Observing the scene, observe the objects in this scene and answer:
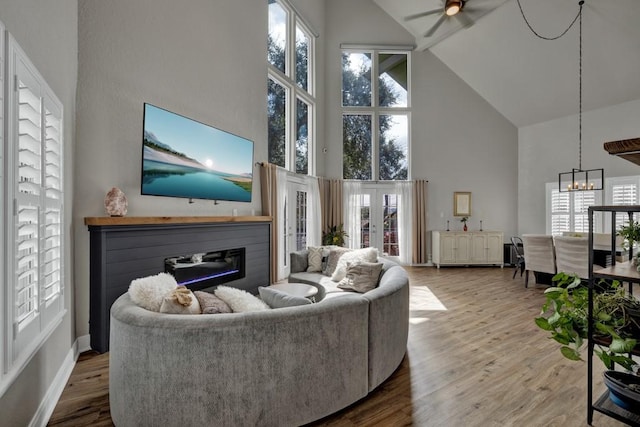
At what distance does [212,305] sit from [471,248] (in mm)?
6986

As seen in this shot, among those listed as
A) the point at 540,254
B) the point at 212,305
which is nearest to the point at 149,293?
the point at 212,305

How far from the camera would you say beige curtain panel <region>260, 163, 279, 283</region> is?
5.39 m

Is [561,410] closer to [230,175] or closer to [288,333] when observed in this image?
[288,333]

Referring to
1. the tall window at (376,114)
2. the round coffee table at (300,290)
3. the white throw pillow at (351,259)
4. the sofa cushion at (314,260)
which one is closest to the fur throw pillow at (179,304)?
the round coffee table at (300,290)

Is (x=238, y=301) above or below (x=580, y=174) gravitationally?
below

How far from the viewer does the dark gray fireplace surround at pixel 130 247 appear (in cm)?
291

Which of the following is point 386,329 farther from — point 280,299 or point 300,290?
point 300,290

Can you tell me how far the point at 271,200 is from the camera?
5.52 metres

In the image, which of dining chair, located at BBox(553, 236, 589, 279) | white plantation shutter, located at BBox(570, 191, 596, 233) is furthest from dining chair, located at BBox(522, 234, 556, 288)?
white plantation shutter, located at BBox(570, 191, 596, 233)

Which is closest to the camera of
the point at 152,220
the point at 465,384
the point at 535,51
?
the point at 465,384

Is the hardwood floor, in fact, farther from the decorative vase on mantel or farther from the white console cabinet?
the white console cabinet

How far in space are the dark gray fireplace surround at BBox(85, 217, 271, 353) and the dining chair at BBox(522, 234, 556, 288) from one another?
4.84m

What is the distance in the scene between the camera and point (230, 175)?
14.9ft

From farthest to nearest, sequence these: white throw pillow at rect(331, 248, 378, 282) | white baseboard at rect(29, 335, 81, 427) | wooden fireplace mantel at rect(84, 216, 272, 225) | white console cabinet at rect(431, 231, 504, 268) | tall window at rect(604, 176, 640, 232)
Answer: white console cabinet at rect(431, 231, 504, 268) < tall window at rect(604, 176, 640, 232) < white throw pillow at rect(331, 248, 378, 282) < wooden fireplace mantel at rect(84, 216, 272, 225) < white baseboard at rect(29, 335, 81, 427)
